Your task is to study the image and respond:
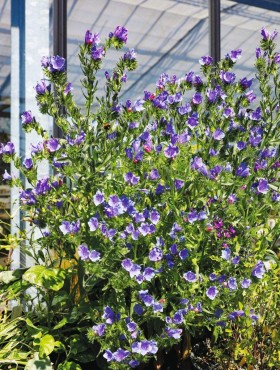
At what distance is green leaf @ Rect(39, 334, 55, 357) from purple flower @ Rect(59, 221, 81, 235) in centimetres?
47

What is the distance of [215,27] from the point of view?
4.60m

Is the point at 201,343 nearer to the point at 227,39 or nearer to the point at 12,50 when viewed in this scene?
the point at 12,50

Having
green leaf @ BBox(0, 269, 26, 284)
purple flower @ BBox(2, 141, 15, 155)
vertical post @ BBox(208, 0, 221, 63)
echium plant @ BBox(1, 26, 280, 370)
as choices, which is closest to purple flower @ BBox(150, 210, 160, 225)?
echium plant @ BBox(1, 26, 280, 370)

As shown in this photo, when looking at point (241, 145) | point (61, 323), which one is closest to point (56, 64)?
point (241, 145)

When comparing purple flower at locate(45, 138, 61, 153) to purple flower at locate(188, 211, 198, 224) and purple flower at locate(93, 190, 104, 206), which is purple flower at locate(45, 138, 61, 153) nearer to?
purple flower at locate(93, 190, 104, 206)

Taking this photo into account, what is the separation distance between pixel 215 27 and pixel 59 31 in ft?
4.34

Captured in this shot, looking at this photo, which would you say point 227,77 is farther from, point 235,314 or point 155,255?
point 235,314

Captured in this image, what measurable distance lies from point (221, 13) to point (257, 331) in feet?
9.59

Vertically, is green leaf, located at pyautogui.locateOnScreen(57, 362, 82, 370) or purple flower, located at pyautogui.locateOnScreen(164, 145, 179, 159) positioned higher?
purple flower, located at pyautogui.locateOnScreen(164, 145, 179, 159)

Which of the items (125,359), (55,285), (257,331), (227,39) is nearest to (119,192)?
(55,285)

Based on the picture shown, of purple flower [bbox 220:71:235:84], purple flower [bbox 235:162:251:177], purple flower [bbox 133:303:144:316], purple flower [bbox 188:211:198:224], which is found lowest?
purple flower [bbox 133:303:144:316]

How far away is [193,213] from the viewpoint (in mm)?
2438

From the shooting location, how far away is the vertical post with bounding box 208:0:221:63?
15.0 feet

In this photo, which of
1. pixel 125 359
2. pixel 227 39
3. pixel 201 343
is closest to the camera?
pixel 125 359
